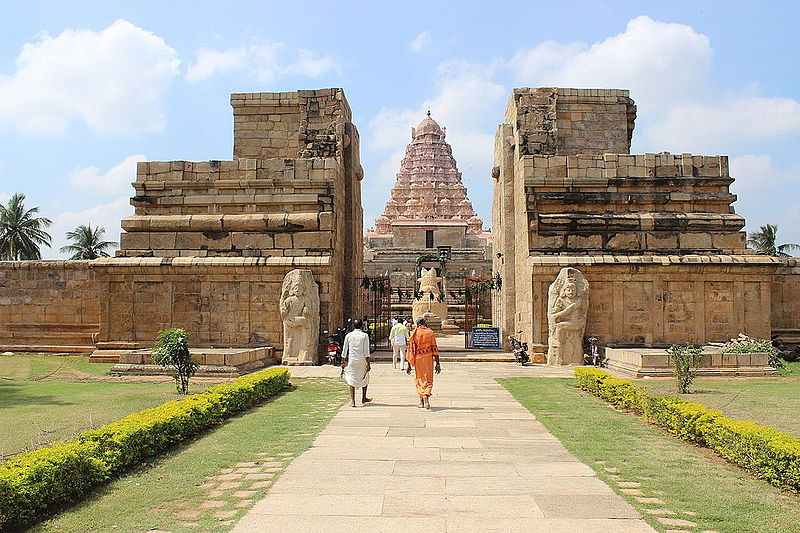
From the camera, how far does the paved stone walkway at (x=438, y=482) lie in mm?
5352

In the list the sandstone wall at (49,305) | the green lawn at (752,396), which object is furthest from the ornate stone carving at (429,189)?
the green lawn at (752,396)

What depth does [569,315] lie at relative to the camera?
55.9ft

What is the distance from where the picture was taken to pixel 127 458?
6.92 meters

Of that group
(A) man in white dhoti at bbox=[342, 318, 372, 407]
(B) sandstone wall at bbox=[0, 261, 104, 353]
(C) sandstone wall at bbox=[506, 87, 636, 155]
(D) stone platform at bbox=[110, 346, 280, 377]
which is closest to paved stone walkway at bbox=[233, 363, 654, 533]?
(A) man in white dhoti at bbox=[342, 318, 372, 407]

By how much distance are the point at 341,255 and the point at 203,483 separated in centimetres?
1386

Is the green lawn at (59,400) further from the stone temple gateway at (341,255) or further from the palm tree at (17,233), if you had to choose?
the palm tree at (17,233)

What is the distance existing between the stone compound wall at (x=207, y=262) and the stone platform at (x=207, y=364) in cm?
240

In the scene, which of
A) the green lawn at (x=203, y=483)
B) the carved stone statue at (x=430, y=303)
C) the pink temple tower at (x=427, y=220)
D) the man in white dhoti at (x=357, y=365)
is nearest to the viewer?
the green lawn at (x=203, y=483)

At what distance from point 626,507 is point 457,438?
124 inches

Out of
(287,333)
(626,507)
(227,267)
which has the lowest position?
(626,507)

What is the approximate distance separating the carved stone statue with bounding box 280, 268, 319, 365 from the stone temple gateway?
55mm

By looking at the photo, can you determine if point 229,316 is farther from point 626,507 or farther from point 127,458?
point 626,507

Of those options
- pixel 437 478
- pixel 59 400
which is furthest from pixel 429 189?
pixel 437 478

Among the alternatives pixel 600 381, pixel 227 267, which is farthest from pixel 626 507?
pixel 227 267
